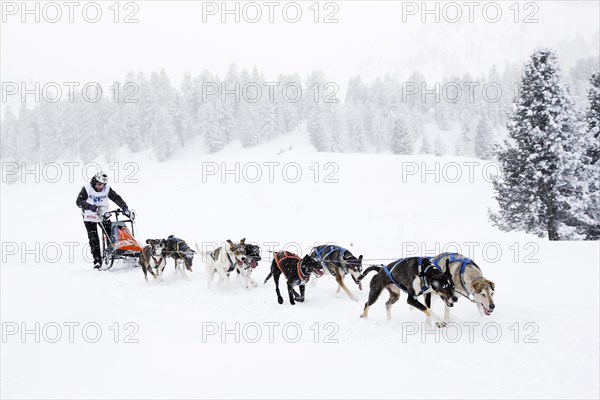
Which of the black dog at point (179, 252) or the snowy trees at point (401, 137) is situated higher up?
the snowy trees at point (401, 137)

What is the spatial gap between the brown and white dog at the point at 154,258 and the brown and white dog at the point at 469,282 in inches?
249

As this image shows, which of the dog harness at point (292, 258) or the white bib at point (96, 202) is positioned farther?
the white bib at point (96, 202)

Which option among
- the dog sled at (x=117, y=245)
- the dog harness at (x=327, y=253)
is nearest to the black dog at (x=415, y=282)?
the dog harness at (x=327, y=253)

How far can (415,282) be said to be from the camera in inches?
234

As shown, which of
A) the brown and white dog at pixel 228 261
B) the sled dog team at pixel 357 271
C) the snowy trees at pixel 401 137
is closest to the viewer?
the sled dog team at pixel 357 271

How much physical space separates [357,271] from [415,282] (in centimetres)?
159

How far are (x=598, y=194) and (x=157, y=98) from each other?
70153 millimetres

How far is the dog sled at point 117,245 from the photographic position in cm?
1080

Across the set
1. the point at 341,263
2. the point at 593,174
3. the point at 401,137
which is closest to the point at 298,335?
the point at 341,263

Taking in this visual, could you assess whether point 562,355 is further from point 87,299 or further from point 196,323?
point 87,299

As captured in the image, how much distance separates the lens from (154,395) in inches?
200

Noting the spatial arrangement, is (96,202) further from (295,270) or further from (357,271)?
(357,271)

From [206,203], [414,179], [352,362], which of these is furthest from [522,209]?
[206,203]

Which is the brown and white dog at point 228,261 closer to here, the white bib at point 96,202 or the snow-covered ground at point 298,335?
the snow-covered ground at point 298,335
